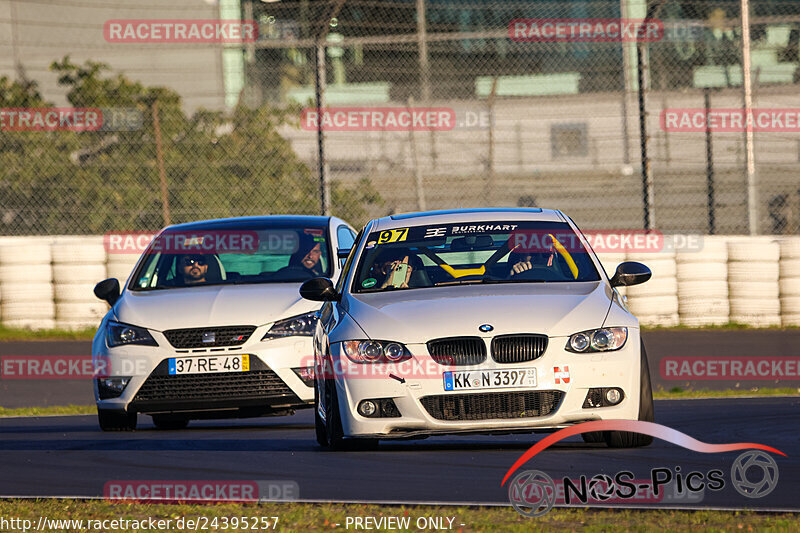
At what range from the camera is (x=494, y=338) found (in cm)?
764

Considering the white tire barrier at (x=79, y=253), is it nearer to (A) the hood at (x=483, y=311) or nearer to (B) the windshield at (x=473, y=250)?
(B) the windshield at (x=473, y=250)

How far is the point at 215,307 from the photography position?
34.0 ft

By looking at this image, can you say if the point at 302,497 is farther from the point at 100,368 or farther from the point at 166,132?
the point at 166,132

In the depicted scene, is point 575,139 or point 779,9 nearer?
point 575,139

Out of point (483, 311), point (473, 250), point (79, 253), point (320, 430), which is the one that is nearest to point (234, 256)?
point (320, 430)

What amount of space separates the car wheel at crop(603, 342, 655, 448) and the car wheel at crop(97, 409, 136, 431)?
402 centimetres

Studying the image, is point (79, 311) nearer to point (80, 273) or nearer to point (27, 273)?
point (80, 273)

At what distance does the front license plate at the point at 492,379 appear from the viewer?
756 centimetres

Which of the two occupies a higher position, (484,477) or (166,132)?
(166,132)

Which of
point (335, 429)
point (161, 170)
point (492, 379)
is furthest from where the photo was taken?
point (161, 170)

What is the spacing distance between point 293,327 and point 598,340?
3.10m

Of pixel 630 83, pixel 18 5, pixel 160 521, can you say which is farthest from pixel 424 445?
pixel 18 5

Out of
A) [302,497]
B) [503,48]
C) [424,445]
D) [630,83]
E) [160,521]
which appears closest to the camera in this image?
[160,521]

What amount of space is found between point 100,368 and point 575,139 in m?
10.8
